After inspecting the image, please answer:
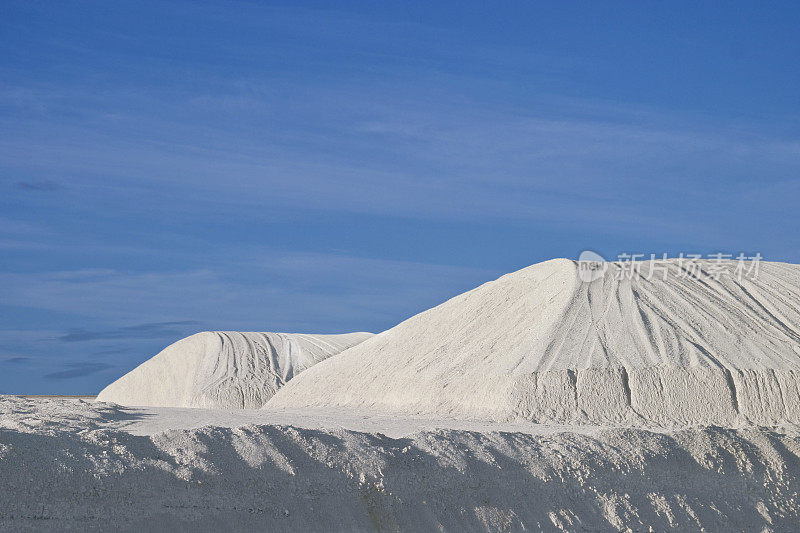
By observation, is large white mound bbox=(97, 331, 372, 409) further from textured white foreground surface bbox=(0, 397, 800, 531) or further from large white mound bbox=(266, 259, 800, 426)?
A: textured white foreground surface bbox=(0, 397, 800, 531)

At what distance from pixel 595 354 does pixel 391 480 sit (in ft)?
32.9

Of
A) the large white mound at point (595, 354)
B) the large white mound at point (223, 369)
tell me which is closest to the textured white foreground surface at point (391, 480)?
the large white mound at point (595, 354)

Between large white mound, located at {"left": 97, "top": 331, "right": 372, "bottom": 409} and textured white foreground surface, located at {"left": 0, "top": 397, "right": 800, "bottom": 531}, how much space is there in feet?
58.3

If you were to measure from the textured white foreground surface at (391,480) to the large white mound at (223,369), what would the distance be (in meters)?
17.8

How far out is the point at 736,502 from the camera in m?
12.4

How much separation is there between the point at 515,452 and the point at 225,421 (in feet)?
25.6

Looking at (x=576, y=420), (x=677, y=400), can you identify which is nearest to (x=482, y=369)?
(x=576, y=420)

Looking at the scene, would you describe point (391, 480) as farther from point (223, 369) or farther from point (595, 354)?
point (223, 369)

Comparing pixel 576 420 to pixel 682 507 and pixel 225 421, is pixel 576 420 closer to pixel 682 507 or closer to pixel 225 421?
pixel 682 507

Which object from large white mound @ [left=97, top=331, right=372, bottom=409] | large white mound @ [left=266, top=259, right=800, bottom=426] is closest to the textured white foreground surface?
large white mound @ [left=266, top=259, right=800, bottom=426]

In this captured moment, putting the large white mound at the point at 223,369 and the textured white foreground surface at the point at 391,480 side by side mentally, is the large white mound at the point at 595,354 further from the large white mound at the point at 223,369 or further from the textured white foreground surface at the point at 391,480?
the large white mound at the point at 223,369

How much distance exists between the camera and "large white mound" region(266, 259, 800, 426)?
61.1 feet

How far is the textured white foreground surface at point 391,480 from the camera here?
936cm

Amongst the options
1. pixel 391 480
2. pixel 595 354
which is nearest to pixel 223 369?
pixel 595 354
